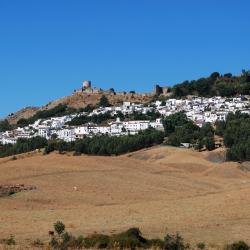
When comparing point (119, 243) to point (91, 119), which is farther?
point (91, 119)

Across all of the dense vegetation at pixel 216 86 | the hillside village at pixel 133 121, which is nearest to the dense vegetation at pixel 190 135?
the hillside village at pixel 133 121

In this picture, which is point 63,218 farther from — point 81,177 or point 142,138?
point 142,138

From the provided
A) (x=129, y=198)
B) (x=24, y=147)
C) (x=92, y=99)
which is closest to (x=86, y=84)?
(x=92, y=99)

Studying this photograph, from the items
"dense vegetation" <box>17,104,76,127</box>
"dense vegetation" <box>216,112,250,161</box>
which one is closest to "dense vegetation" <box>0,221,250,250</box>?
"dense vegetation" <box>216,112,250,161</box>

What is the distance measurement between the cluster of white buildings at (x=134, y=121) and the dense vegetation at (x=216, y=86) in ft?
10.1

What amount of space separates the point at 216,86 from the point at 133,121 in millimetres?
31980

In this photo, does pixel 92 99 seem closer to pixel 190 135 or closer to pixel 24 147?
pixel 24 147

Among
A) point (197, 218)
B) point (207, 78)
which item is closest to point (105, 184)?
point (197, 218)

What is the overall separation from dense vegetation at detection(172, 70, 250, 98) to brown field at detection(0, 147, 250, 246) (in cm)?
6959

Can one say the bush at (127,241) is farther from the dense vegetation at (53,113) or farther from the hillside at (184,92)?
the dense vegetation at (53,113)

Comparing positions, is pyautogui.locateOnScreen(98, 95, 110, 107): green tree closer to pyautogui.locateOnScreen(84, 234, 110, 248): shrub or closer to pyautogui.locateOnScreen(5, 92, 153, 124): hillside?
pyautogui.locateOnScreen(5, 92, 153, 124): hillside

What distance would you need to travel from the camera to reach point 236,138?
78.2 metres

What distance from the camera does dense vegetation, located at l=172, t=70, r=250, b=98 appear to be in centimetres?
13980

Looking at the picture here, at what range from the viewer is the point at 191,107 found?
13312cm
